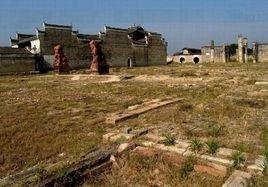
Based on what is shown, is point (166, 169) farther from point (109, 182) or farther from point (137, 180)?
point (109, 182)

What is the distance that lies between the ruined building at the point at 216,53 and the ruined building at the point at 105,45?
1006 centimetres

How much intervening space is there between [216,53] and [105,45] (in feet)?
75.8

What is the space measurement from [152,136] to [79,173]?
1.76 meters

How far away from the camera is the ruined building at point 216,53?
5601 centimetres

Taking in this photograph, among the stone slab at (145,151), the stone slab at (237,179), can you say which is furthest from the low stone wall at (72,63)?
the stone slab at (237,179)

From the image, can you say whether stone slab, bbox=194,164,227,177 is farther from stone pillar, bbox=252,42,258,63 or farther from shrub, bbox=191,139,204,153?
stone pillar, bbox=252,42,258,63

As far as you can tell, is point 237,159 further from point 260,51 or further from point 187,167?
point 260,51

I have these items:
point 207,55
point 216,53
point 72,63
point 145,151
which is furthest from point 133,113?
point 207,55

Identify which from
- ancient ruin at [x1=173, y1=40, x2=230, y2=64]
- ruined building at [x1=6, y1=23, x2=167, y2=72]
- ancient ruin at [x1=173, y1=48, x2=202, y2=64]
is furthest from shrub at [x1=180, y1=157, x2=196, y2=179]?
ancient ruin at [x1=173, y1=48, x2=202, y2=64]

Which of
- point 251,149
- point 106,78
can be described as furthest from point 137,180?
point 106,78

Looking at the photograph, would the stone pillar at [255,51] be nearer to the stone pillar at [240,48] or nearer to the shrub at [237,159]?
the stone pillar at [240,48]

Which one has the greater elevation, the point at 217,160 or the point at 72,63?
the point at 72,63

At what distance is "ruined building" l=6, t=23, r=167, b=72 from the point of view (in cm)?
3669

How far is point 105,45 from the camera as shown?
142 ft
